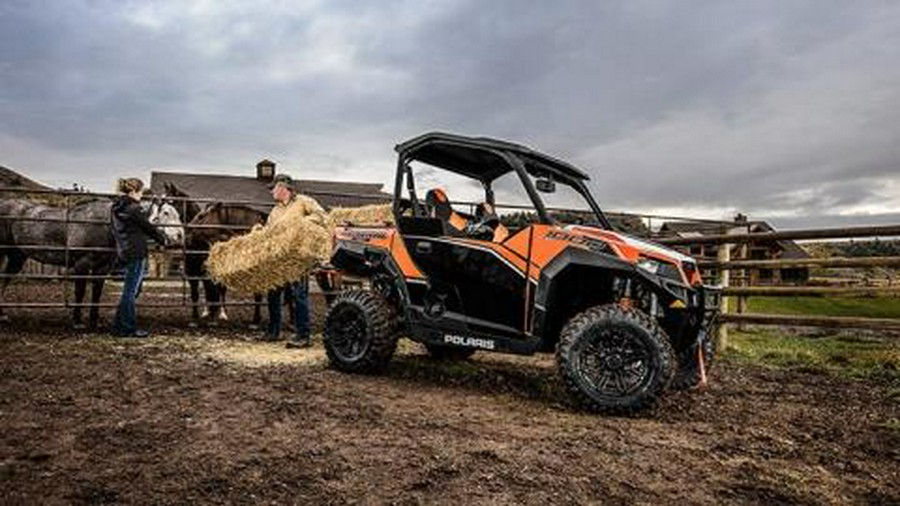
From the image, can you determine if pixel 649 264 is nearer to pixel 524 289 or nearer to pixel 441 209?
pixel 524 289

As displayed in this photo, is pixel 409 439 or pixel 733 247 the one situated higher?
pixel 733 247

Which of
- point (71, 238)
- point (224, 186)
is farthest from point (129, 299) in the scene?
point (224, 186)

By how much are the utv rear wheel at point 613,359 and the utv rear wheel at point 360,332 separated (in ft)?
6.01

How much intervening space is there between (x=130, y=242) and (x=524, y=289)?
18.1 ft

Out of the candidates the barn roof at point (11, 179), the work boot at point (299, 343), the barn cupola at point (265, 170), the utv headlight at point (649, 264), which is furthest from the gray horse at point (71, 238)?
the barn cupola at point (265, 170)

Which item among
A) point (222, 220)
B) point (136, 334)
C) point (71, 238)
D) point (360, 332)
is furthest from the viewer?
point (222, 220)

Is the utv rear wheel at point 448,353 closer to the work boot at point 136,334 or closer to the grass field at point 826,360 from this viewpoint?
the grass field at point 826,360

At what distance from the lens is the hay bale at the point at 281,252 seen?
25.2 ft

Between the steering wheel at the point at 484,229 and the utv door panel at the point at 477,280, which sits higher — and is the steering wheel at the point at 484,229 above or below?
above

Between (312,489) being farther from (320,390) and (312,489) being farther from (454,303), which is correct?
(454,303)

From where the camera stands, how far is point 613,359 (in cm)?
467

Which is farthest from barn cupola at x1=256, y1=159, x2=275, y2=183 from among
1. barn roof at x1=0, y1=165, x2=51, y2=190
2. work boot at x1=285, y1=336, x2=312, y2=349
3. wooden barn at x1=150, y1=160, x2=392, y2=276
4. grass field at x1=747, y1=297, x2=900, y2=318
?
work boot at x1=285, y1=336, x2=312, y2=349

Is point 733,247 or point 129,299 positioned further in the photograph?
point 733,247

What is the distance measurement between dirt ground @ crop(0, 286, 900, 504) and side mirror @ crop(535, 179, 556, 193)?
1719 millimetres
